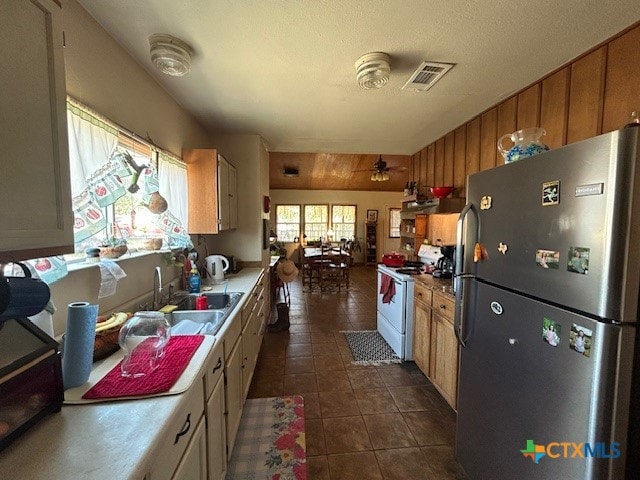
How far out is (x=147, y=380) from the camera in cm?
96

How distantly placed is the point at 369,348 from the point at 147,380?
2621 mm

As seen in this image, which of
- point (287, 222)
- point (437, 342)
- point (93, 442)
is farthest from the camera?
point (287, 222)

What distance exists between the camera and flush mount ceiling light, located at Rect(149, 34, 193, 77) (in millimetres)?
1475

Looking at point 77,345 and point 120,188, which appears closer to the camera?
point 77,345

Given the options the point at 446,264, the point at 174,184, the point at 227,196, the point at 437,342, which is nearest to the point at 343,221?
the point at 446,264

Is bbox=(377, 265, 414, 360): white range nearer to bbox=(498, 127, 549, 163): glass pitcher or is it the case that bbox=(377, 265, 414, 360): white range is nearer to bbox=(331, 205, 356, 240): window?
bbox=(498, 127, 549, 163): glass pitcher

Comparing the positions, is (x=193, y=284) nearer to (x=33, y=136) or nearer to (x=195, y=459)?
(x=195, y=459)

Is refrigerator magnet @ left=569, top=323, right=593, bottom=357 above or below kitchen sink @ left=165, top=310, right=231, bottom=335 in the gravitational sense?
above

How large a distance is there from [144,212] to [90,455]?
1.68 meters

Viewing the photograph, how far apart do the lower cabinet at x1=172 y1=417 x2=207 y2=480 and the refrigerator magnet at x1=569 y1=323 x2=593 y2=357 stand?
139 cm

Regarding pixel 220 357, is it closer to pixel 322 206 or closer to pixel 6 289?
pixel 6 289

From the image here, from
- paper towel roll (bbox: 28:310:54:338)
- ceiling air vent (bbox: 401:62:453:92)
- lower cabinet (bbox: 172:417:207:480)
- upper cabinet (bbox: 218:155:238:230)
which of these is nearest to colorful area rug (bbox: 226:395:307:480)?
lower cabinet (bbox: 172:417:207:480)

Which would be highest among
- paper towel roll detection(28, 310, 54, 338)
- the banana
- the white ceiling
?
the white ceiling

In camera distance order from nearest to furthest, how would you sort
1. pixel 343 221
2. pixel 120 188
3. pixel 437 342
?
pixel 120 188 → pixel 437 342 → pixel 343 221
